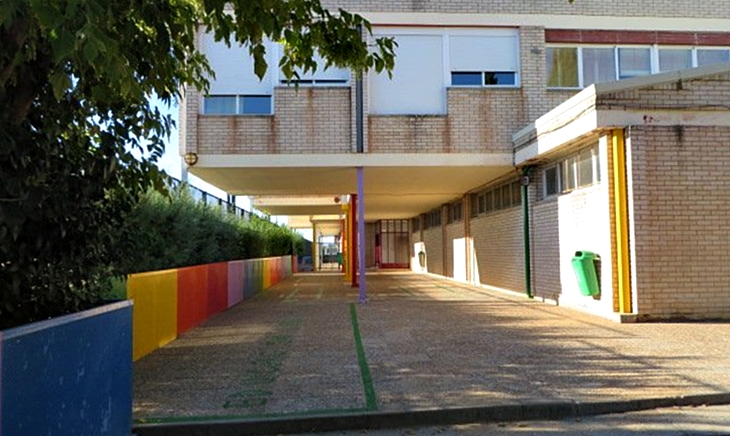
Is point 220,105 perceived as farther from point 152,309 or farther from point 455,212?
point 455,212

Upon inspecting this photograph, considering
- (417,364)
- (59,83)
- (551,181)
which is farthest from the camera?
(551,181)

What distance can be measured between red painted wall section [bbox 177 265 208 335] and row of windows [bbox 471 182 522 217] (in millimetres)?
8186

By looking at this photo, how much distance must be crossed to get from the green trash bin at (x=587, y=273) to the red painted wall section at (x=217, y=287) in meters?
7.44

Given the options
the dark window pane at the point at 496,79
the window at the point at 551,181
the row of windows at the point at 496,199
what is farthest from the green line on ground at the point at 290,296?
the dark window pane at the point at 496,79

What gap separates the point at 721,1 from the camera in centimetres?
1680

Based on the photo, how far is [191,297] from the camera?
1242 centimetres

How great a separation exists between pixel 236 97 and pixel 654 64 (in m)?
10.2

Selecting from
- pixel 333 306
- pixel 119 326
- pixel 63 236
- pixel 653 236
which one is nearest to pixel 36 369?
pixel 63 236

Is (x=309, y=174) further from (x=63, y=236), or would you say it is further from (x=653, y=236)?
(x=63, y=236)

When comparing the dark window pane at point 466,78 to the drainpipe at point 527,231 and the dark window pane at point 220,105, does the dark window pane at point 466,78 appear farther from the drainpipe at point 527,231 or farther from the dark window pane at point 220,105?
the dark window pane at point 220,105

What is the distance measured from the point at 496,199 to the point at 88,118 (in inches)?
613

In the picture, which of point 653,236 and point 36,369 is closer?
point 36,369

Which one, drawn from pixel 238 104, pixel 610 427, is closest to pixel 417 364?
pixel 610 427

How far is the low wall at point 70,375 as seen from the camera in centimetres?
368
